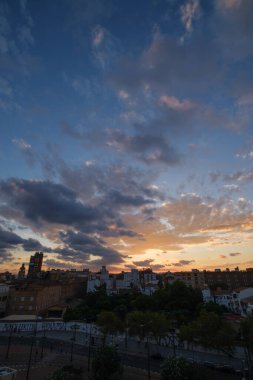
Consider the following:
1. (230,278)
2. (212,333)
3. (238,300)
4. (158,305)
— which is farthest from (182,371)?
(230,278)

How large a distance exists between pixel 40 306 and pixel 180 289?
1724 inches

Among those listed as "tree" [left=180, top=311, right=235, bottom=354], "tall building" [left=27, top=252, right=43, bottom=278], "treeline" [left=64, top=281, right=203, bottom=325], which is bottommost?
"tree" [left=180, top=311, right=235, bottom=354]

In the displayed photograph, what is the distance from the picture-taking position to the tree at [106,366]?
1104 inches

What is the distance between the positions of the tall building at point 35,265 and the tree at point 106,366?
158 meters

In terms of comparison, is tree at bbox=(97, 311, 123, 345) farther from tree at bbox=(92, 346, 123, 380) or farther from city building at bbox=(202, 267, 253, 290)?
city building at bbox=(202, 267, 253, 290)

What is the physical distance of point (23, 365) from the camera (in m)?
38.7

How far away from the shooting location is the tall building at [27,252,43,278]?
570 feet

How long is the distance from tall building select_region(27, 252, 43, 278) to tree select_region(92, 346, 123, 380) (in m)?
158

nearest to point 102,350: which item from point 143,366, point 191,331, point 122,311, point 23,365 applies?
point 143,366

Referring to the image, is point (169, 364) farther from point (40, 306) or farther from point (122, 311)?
point (40, 306)

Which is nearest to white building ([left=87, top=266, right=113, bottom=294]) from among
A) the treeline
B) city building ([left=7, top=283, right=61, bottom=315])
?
the treeline

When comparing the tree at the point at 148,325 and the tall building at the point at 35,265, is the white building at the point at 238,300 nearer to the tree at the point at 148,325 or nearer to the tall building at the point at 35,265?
the tree at the point at 148,325

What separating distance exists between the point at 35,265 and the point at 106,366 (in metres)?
164

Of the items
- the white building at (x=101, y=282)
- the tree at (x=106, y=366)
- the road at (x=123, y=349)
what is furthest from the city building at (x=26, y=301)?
the tree at (x=106, y=366)
